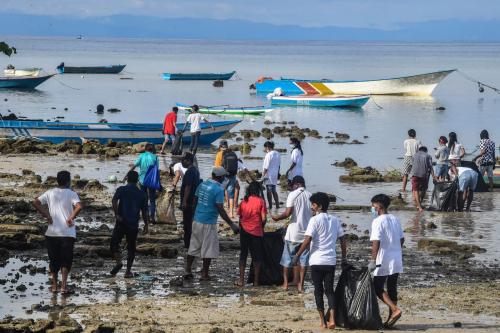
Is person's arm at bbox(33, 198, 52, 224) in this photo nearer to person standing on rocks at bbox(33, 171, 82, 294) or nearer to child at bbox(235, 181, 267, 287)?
person standing on rocks at bbox(33, 171, 82, 294)

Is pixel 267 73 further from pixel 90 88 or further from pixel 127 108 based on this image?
pixel 127 108

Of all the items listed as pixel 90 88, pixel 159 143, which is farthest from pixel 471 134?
pixel 90 88

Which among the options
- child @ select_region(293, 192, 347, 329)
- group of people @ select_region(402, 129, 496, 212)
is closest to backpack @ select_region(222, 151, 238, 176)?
group of people @ select_region(402, 129, 496, 212)

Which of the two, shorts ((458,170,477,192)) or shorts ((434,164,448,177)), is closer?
shorts ((458,170,477,192))

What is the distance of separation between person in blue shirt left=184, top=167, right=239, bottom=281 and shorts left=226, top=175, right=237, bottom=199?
5349 mm

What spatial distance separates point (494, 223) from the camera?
20547mm

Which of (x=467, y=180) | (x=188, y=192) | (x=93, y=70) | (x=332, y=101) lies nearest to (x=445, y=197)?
(x=467, y=180)

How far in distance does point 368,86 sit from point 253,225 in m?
63.6

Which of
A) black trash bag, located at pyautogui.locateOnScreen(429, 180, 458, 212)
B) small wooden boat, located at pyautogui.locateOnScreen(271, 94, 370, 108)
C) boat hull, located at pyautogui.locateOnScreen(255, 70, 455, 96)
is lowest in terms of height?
black trash bag, located at pyautogui.locateOnScreen(429, 180, 458, 212)

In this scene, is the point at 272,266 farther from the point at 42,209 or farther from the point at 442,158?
the point at 442,158

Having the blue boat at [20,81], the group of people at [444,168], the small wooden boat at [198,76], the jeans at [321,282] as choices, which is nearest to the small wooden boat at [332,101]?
the blue boat at [20,81]

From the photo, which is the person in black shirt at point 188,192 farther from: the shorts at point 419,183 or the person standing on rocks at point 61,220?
the shorts at point 419,183

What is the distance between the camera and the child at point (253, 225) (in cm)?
1323

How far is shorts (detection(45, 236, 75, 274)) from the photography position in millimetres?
12484
